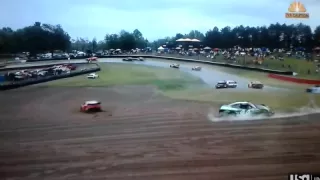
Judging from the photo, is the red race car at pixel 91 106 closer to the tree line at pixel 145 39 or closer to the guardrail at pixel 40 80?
the guardrail at pixel 40 80

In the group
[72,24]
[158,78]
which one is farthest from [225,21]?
[72,24]

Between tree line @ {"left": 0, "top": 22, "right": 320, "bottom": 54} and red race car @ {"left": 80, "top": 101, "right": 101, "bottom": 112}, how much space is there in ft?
1.41

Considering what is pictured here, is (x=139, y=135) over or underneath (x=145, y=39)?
underneath

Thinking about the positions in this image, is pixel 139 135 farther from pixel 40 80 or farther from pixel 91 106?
pixel 40 80

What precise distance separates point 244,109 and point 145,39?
35.0 inches

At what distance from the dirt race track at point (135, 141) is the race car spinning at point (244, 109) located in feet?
0.24

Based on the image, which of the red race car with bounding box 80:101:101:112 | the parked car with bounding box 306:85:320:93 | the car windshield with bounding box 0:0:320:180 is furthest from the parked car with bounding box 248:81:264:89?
the red race car with bounding box 80:101:101:112

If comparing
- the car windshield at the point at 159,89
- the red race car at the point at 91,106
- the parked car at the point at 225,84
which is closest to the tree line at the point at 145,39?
the car windshield at the point at 159,89

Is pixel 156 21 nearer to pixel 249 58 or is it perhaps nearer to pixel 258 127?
pixel 249 58

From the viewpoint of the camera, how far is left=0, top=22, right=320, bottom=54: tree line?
2.85m

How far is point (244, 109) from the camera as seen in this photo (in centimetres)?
287

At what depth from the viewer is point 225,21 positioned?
299 cm

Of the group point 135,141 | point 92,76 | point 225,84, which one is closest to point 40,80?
point 92,76

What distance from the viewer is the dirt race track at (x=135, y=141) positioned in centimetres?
269
